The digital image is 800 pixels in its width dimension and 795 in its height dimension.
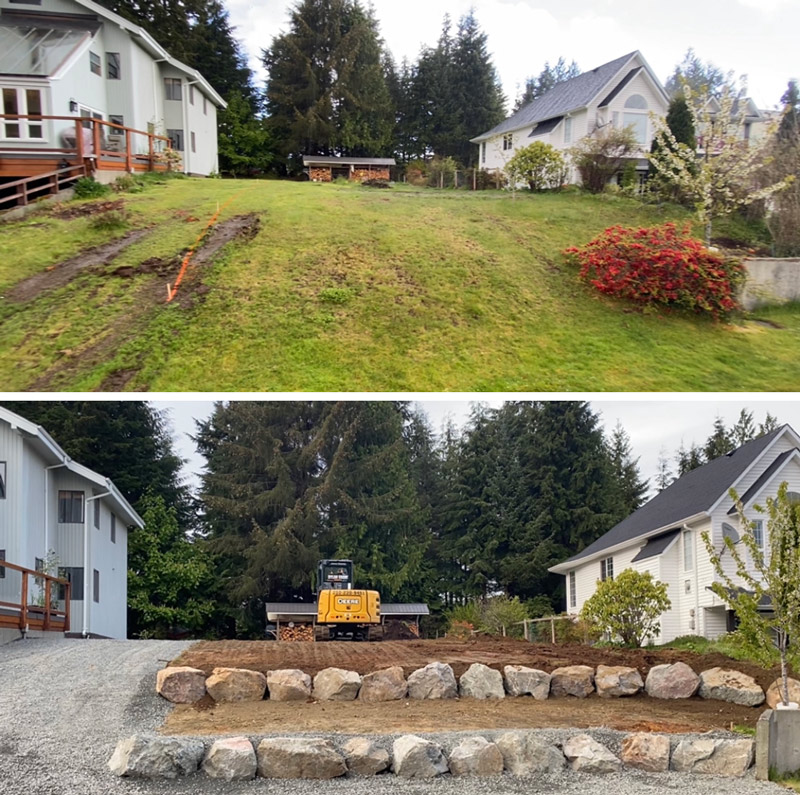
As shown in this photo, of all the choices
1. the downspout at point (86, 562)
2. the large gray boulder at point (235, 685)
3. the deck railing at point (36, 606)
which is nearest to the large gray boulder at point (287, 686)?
the large gray boulder at point (235, 685)

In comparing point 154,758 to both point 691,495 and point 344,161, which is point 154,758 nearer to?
point 691,495

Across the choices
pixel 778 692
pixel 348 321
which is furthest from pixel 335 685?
pixel 348 321

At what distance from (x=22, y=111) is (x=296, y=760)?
18.7 metres

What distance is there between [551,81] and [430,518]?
1000 inches

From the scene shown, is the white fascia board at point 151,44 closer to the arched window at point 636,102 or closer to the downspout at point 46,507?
the downspout at point 46,507

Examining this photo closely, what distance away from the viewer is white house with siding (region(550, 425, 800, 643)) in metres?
19.8

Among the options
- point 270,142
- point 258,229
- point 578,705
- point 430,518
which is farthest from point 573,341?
point 430,518

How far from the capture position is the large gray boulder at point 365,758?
8.55m

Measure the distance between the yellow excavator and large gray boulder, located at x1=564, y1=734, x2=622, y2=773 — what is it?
34.9 ft

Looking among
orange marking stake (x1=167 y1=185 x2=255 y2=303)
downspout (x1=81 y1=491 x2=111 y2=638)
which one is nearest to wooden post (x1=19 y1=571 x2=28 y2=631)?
downspout (x1=81 y1=491 x2=111 y2=638)

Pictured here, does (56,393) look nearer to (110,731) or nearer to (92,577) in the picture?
(110,731)

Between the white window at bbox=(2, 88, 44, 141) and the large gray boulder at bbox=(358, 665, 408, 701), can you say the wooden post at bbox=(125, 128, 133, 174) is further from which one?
the large gray boulder at bbox=(358, 665, 408, 701)

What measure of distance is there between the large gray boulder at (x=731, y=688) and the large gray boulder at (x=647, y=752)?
8.44ft

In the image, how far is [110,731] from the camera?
9.09 meters
